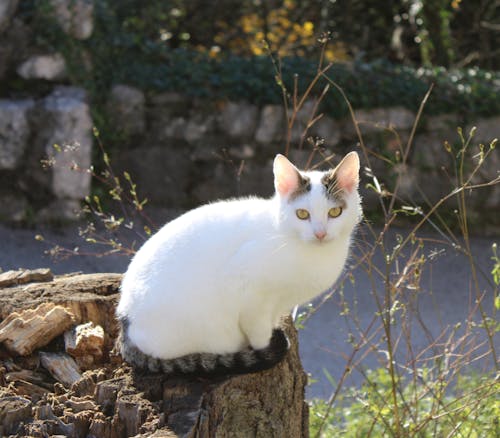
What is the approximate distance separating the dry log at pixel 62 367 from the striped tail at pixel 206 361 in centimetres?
25

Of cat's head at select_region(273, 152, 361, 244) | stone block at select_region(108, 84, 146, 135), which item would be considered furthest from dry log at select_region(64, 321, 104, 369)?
stone block at select_region(108, 84, 146, 135)

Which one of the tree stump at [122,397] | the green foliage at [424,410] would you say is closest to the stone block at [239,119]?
the green foliage at [424,410]

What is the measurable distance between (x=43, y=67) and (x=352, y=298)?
2.83 m

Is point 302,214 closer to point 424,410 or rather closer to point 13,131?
point 424,410

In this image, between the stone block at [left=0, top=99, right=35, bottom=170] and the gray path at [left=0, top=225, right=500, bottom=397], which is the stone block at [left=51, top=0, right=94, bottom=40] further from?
the gray path at [left=0, top=225, right=500, bottom=397]

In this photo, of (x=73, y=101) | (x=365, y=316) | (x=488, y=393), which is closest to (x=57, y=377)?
(x=488, y=393)

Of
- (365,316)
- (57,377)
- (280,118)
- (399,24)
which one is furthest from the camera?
(399,24)

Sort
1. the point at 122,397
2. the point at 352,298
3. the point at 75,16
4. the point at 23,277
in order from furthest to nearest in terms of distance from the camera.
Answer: the point at 75,16 → the point at 352,298 → the point at 23,277 → the point at 122,397

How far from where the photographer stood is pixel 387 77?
6848 millimetres

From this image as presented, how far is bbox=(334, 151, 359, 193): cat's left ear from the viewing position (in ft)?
8.21

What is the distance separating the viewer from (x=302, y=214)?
2465 millimetres

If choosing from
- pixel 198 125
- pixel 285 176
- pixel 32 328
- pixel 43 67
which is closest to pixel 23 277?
pixel 32 328

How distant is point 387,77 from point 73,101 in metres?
2.50

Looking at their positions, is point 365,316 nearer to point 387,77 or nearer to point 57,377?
point 387,77
